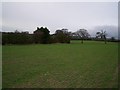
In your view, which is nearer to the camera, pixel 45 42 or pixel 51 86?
pixel 51 86

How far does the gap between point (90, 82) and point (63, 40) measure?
209ft

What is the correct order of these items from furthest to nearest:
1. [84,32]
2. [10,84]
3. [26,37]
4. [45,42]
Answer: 1. [84,32]
2. [45,42]
3. [26,37]
4. [10,84]

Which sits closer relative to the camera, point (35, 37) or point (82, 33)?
point (35, 37)

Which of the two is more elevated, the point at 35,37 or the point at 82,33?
the point at 82,33

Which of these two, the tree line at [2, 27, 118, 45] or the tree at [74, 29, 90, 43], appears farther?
the tree at [74, 29, 90, 43]

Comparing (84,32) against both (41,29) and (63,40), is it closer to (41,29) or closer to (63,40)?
(63,40)

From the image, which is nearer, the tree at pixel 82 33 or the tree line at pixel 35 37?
the tree line at pixel 35 37

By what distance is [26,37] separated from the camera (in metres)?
54.3

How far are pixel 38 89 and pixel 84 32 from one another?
292 feet

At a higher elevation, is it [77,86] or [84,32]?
[84,32]

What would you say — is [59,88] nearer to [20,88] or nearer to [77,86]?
[77,86]

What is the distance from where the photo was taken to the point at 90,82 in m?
7.70

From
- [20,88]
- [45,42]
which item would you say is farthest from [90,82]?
[45,42]

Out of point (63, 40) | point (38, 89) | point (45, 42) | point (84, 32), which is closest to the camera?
point (38, 89)
